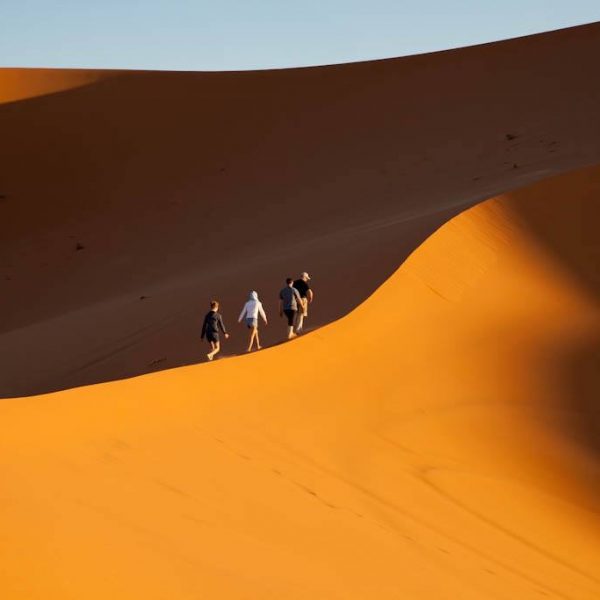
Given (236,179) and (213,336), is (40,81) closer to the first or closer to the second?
(236,179)

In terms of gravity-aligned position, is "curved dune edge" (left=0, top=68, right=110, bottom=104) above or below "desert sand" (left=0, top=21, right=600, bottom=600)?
above

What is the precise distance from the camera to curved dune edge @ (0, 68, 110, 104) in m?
41.9

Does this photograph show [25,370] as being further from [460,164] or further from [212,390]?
[460,164]

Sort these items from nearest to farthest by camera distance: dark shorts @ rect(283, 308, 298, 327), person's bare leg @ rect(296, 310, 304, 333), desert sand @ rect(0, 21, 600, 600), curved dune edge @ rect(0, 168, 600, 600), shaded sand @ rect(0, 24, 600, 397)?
1. curved dune edge @ rect(0, 168, 600, 600)
2. desert sand @ rect(0, 21, 600, 600)
3. dark shorts @ rect(283, 308, 298, 327)
4. person's bare leg @ rect(296, 310, 304, 333)
5. shaded sand @ rect(0, 24, 600, 397)

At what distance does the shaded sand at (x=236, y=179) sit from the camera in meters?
21.2

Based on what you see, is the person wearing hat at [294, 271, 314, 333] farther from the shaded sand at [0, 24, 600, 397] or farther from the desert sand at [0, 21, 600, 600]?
the desert sand at [0, 21, 600, 600]

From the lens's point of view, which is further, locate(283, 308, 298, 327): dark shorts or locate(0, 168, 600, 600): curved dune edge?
locate(283, 308, 298, 327): dark shorts

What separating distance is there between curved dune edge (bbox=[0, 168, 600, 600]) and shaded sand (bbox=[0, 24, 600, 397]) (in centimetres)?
290

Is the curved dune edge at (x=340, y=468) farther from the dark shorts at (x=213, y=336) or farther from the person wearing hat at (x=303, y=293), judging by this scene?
the dark shorts at (x=213, y=336)

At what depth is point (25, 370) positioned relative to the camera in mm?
21297

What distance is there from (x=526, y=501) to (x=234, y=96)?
30383 mm

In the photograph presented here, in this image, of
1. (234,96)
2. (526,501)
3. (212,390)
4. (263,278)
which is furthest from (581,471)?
(234,96)

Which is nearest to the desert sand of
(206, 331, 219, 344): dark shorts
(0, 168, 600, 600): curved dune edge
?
(0, 168, 600, 600): curved dune edge

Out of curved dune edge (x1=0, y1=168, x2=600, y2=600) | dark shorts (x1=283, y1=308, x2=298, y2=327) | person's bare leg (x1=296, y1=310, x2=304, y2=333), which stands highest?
person's bare leg (x1=296, y1=310, x2=304, y2=333)
